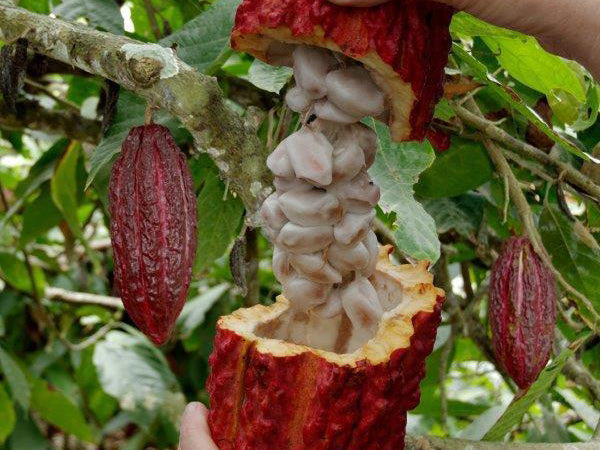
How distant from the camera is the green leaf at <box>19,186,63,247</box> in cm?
180

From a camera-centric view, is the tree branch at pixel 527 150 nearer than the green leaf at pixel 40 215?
Yes

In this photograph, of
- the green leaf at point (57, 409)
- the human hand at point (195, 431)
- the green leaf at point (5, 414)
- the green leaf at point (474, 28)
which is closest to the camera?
the human hand at point (195, 431)

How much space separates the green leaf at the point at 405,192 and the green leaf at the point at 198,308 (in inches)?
55.1

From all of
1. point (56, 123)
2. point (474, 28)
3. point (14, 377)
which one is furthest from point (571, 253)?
point (14, 377)

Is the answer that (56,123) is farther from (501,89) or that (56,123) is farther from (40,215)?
(501,89)

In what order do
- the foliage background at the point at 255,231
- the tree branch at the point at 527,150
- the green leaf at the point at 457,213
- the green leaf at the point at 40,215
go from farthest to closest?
the green leaf at the point at 40,215, the green leaf at the point at 457,213, the tree branch at the point at 527,150, the foliage background at the point at 255,231

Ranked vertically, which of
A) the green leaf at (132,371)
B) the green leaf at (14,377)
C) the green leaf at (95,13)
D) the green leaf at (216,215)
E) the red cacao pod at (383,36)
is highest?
the red cacao pod at (383,36)

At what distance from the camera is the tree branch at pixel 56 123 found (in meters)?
1.48

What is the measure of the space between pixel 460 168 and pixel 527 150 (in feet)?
0.35

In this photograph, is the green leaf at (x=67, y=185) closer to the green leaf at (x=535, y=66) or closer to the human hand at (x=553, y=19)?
the green leaf at (x=535, y=66)

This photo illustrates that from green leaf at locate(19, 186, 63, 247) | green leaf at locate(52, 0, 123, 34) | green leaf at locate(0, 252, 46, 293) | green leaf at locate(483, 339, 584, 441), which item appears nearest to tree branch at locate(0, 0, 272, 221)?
green leaf at locate(52, 0, 123, 34)

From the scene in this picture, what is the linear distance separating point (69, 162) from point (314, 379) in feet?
3.42

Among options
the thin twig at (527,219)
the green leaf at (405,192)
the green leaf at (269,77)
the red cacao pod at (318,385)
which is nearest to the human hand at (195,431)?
the red cacao pod at (318,385)

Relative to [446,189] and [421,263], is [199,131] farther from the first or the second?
[446,189]
